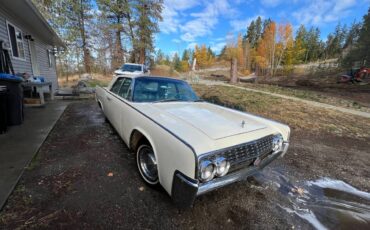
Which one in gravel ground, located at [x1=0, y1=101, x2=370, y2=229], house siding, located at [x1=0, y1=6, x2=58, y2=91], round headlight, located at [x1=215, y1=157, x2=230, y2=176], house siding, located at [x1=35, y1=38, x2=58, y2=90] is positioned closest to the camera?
round headlight, located at [x1=215, y1=157, x2=230, y2=176]

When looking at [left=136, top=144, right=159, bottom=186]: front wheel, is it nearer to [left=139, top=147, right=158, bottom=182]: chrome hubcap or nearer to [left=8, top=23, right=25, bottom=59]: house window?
[left=139, top=147, right=158, bottom=182]: chrome hubcap

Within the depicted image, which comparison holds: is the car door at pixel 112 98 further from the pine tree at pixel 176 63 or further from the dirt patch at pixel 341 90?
the pine tree at pixel 176 63

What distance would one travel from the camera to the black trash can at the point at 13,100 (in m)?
3.98

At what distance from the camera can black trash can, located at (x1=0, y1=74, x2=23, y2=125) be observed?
398cm

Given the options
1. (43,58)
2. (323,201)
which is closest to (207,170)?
(323,201)

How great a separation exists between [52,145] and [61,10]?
69.8 ft

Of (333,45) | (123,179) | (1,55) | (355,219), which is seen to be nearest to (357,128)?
(355,219)

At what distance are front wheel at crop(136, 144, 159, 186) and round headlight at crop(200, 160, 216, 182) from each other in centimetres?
89

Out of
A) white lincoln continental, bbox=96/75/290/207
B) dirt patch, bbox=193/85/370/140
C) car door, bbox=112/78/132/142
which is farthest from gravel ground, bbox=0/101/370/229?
dirt patch, bbox=193/85/370/140

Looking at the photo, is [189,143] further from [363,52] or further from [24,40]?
[363,52]

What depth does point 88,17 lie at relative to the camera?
67.8 ft

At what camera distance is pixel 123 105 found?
9.68 feet

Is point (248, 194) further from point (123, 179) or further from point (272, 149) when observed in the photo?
point (123, 179)

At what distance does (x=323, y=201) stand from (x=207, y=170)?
1.88 m
